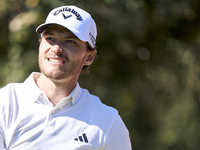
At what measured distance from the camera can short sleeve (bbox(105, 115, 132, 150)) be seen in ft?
9.73

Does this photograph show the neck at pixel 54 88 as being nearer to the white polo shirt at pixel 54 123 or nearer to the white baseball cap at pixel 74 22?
the white polo shirt at pixel 54 123

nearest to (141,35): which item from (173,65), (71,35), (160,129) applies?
(173,65)

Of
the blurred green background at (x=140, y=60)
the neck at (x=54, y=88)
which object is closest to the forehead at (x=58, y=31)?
the neck at (x=54, y=88)

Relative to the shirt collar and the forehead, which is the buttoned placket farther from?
the forehead

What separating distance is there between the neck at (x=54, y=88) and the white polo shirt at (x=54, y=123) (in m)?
0.05

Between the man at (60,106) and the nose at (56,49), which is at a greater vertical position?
the nose at (56,49)

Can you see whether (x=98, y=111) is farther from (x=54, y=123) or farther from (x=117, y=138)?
(x=54, y=123)

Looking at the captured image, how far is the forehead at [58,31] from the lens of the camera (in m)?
3.00

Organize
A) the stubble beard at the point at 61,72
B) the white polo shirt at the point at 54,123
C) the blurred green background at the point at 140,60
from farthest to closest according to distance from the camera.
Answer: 1. the blurred green background at the point at 140,60
2. the stubble beard at the point at 61,72
3. the white polo shirt at the point at 54,123

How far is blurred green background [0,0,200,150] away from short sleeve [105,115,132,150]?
9.88 ft

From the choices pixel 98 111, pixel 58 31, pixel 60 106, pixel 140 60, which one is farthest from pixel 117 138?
pixel 140 60

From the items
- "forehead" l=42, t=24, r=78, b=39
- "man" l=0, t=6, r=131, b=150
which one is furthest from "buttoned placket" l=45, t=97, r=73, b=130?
"forehead" l=42, t=24, r=78, b=39

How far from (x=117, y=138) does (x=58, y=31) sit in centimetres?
73

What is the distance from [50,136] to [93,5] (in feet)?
11.9
